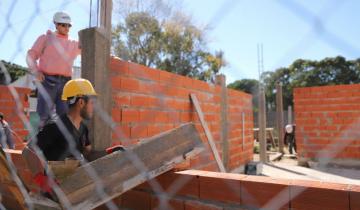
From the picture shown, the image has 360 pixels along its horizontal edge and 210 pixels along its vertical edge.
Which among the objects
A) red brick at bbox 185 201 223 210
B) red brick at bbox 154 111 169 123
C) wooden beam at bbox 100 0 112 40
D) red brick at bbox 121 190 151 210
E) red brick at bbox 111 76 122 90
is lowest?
red brick at bbox 121 190 151 210

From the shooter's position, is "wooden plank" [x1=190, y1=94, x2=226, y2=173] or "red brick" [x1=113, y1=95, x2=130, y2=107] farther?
"wooden plank" [x1=190, y1=94, x2=226, y2=173]

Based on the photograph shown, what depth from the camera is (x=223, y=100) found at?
557cm

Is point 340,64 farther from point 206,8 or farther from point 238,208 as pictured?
point 238,208

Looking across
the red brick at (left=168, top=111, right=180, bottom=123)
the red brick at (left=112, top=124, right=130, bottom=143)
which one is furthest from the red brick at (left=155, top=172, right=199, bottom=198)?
the red brick at (left=168, top=111, right=180, bottom=123)

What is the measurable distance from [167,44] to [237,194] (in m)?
4.78

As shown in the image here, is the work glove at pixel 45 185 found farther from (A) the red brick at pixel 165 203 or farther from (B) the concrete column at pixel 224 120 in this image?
(B) the concrete column at pixel 224 120

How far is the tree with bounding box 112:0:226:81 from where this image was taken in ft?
3.69

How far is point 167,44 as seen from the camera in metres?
6.20

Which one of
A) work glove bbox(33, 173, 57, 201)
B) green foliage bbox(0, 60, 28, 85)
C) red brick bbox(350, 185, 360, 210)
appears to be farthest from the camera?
green foliage bbox(0, 60, 28, 85)

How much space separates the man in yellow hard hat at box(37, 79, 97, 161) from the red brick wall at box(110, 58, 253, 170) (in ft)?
1.51

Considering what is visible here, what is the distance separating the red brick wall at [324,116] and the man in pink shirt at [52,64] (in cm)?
540

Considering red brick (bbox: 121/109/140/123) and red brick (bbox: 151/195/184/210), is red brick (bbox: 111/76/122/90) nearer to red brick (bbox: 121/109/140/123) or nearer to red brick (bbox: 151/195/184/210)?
red brick (bbox: 121/109/140/123)

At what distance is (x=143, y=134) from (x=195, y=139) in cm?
135

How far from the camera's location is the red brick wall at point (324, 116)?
6.67 m
